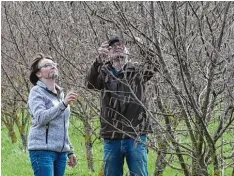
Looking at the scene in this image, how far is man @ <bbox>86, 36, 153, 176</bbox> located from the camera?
5426 millimetres

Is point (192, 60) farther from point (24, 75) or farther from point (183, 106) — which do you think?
point (24, 75)

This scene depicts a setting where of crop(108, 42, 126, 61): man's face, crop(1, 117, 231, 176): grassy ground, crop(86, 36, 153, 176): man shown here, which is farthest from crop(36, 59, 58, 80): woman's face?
crop(1, 117, 231, 176): grassy ground

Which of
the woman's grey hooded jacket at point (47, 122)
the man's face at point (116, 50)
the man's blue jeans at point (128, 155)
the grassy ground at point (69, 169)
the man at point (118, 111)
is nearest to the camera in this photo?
the man's face at point (116, 50)

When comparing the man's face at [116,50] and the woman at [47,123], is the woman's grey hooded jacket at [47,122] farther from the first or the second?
the man's face at [116,50]

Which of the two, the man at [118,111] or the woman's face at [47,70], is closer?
the man at [118,111]

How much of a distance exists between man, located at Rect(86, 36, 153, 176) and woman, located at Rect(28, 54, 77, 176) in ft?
1.20

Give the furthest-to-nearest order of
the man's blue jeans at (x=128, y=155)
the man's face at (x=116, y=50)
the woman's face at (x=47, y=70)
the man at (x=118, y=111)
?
1. the woman's face at (x=47, y=70)
2. the man's blue jeans at (x=128, y=155)
3. the man at (x=118, y=111)
4. the man's face at (x=116, y=50)

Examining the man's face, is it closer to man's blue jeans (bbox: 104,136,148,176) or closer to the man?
the man

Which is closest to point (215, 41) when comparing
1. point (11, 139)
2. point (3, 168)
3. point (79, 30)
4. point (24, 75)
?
point (79, 30)

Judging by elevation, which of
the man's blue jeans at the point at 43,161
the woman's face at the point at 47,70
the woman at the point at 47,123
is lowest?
the man's blue jeans at the point at 43,161

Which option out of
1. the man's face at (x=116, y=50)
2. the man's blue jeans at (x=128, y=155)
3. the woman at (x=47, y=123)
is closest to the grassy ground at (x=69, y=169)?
the man's blue jeans at (x=128, y=155)

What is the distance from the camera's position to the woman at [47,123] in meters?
5.57

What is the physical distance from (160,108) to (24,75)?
163 inches

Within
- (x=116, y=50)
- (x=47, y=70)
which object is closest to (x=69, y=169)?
(x=47, y=70)
